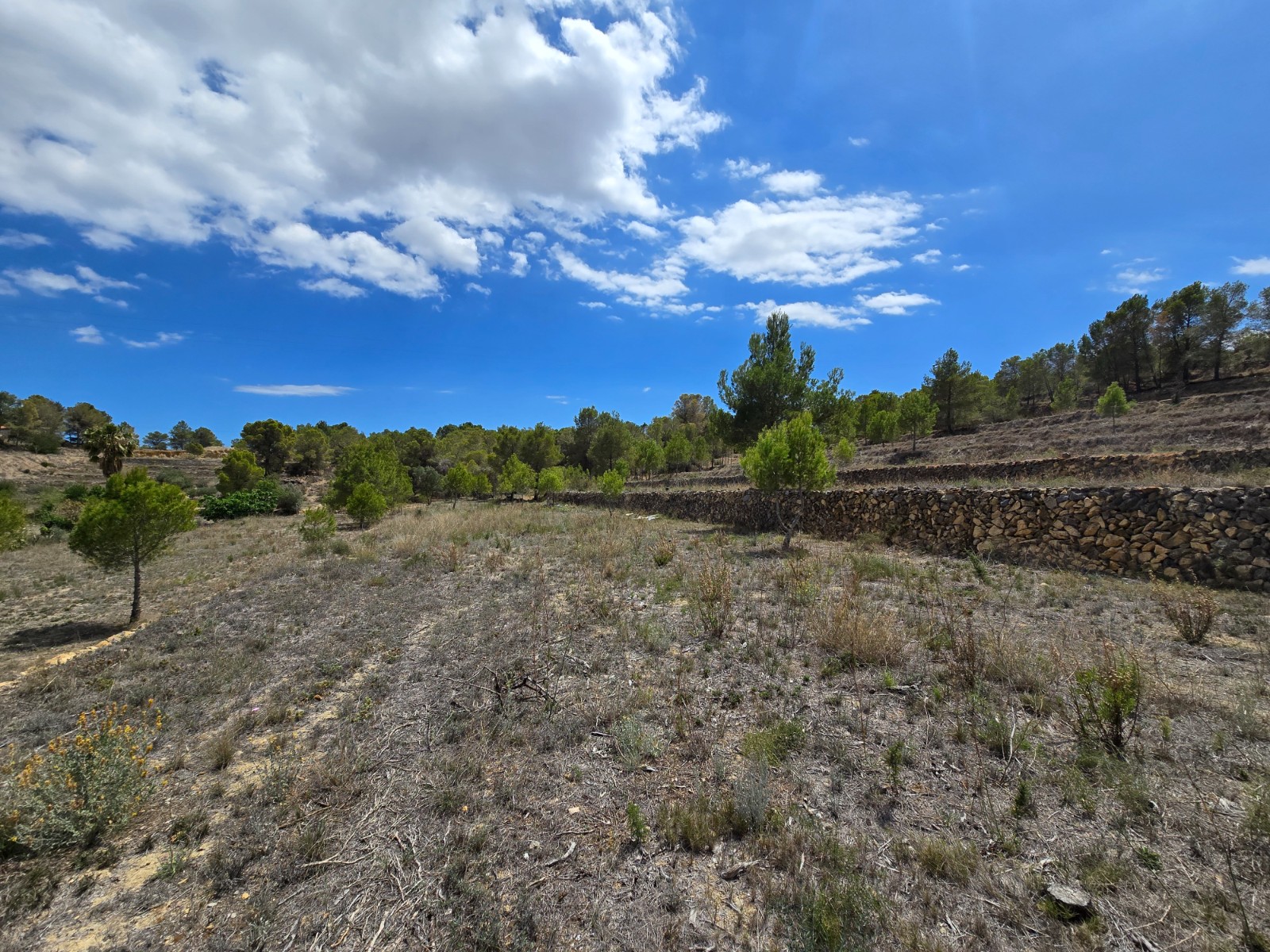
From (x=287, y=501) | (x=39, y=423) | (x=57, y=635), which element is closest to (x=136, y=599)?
(x=57, y=635)

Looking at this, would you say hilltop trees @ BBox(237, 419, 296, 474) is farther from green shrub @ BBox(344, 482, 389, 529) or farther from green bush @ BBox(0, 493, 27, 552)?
green bush @ BBox(0, 493, 27, 552)

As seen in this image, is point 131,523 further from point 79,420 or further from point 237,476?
point 79,420

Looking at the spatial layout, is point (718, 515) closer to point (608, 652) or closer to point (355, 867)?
point (608, 652)

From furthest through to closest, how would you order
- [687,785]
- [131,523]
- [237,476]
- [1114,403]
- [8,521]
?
[237,476]
[1114,403]
[8,521]
[131,523]
[687,785]

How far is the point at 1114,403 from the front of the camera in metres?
27.1

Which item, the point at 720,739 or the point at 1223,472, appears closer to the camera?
the point at 720,739

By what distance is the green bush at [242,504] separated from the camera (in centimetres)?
2961

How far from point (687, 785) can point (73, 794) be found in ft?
13.8

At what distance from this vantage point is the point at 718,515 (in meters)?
20.4

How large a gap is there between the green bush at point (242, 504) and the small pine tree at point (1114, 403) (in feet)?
171

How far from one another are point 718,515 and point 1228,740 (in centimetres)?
1697

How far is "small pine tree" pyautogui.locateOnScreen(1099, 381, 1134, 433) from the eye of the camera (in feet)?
87.8

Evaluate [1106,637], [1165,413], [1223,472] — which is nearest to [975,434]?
[1165,413]

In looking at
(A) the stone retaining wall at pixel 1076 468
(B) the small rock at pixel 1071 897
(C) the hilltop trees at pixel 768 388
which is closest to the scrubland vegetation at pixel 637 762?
→ (B) the small rock at pixel 1071 897
